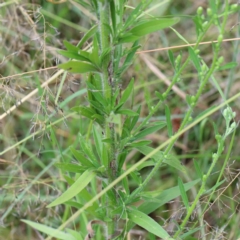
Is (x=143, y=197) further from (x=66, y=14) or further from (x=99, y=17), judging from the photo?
(x=66, y=14)

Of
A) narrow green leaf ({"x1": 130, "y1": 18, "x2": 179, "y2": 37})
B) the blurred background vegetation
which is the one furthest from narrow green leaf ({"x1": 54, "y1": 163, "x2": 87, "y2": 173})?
the blurred background vegetation

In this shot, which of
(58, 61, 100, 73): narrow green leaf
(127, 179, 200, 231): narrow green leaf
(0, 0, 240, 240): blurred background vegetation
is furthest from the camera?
(0, 0, 240, 240): blurred background vegetation

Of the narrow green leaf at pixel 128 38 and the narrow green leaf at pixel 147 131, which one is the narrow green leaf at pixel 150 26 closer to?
the narrow green leaf at pixel 128 38

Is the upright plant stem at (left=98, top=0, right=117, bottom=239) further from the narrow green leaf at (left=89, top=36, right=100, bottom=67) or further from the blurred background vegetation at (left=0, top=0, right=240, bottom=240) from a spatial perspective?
the blurred background vegetation at (left=0, top=0, right=240, bottom=240)

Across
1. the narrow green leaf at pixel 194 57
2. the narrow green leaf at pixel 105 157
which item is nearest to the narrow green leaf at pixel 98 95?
the narrow green leaf at pixel 105 157

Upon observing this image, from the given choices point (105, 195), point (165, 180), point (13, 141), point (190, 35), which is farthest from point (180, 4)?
point (105, 195)
